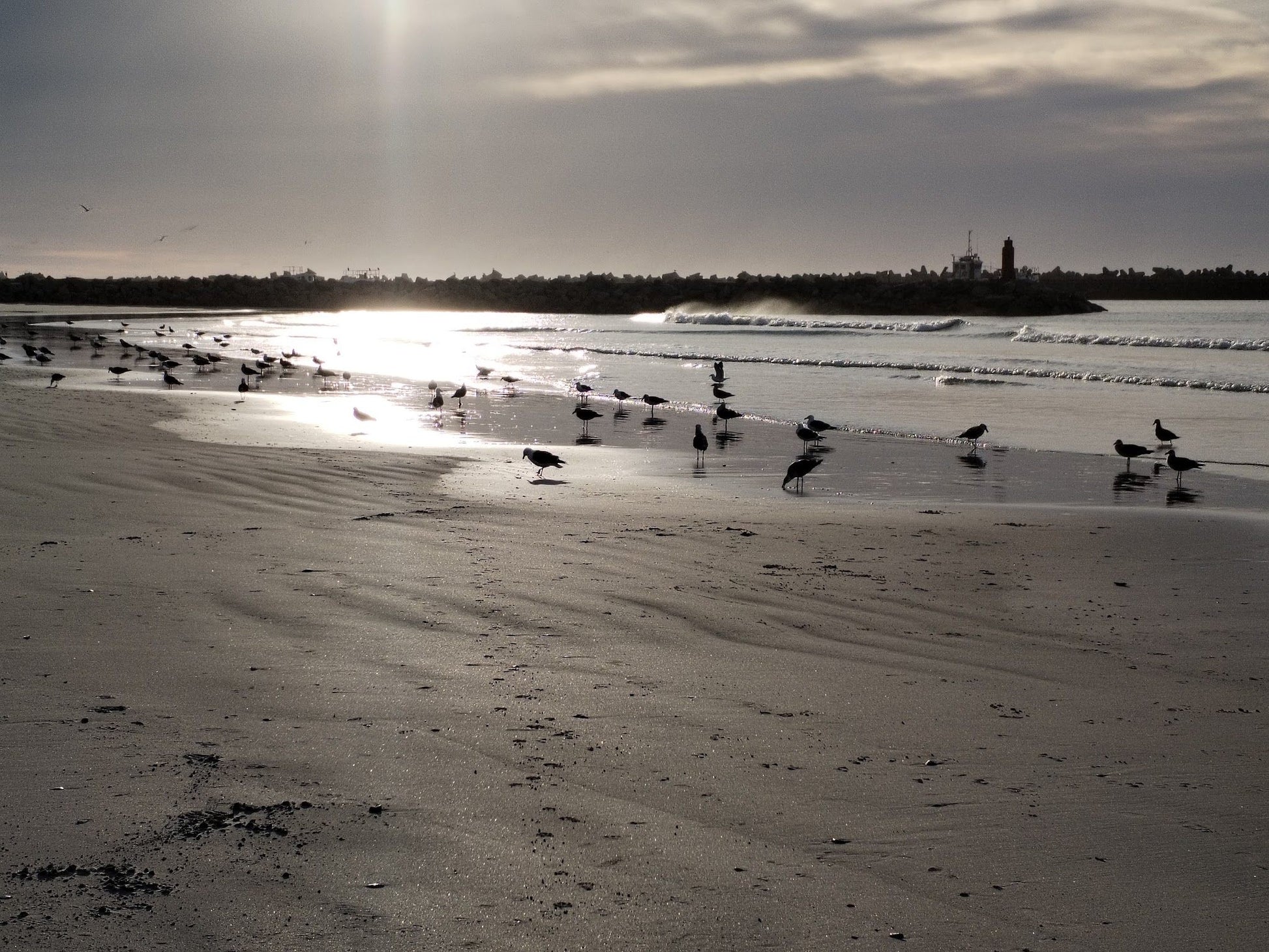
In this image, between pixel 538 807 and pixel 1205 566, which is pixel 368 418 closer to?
pixel 1205 566

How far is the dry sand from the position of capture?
10.9ft

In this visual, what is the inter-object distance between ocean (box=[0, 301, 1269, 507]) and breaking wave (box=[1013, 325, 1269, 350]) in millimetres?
130

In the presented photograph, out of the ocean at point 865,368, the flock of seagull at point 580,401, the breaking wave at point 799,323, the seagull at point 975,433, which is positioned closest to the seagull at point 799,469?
the flock of seagull at point 580,401

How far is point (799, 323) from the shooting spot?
7606cm

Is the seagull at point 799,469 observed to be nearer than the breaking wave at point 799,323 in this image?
Yes

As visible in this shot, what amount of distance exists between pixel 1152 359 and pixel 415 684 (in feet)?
119

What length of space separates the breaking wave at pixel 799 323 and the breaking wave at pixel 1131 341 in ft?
35.8

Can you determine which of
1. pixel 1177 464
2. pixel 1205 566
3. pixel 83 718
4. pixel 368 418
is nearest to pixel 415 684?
pixel 83 718

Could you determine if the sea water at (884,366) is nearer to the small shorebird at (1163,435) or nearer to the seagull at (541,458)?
the small shorebird at (1163,435)

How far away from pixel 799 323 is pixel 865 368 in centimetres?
4158

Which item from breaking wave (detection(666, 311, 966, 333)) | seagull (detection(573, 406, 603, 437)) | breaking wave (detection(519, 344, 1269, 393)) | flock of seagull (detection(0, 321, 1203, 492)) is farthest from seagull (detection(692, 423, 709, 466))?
breaking wave (detection(666, 311, 966, 333))

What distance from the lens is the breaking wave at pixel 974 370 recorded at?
2689 cm

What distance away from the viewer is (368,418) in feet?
63.5

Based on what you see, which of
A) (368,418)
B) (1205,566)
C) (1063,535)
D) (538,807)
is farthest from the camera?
(368,418)
